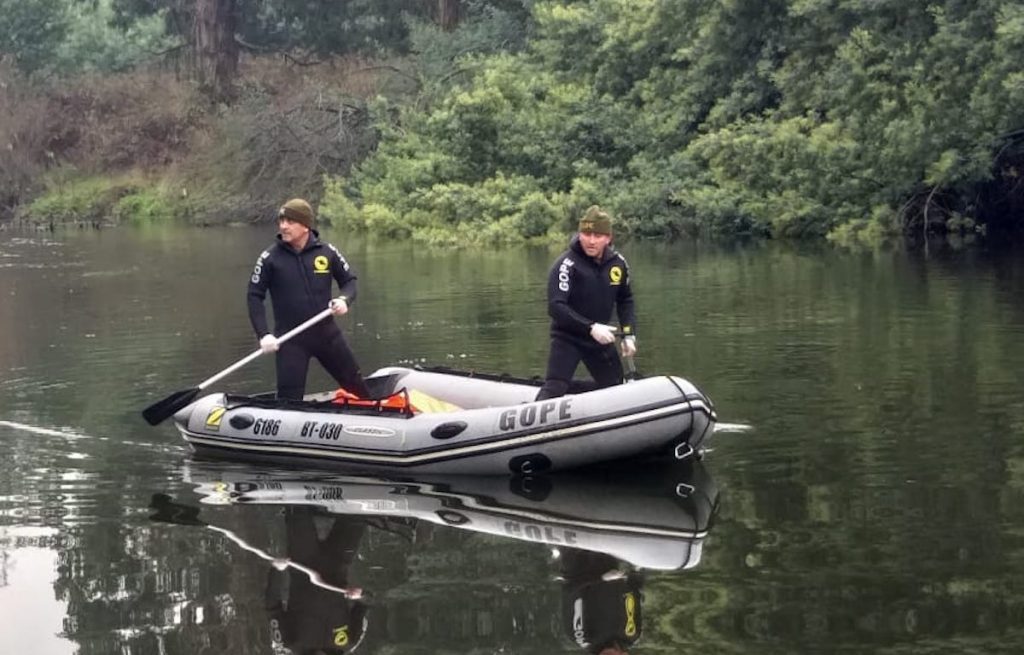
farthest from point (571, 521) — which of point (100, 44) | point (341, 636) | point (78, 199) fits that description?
point (100, 44)

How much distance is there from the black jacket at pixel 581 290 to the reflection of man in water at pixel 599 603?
7.25 feet

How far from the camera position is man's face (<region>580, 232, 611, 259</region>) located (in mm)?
10086

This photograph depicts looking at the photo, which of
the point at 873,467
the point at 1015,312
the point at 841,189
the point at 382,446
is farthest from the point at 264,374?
the point at 841,189

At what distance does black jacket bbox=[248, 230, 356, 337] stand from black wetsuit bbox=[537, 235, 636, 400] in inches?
56.8

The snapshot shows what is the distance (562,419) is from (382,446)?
3.91 feet

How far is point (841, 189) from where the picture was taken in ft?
94.3

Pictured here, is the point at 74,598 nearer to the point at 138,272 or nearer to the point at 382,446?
the point at 382,446

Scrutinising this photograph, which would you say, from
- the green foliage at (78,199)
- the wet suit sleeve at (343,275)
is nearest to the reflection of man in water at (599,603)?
the wet suit sleeve at (343,275)

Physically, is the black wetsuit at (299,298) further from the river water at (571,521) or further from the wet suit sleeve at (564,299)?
the wet suit sleeve at (564,299)

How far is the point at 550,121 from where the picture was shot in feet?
109

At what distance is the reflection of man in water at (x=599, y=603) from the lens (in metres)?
6.79

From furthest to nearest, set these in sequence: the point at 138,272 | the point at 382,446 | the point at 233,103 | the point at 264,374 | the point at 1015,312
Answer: the point at 233,103, the point at 138,272, the point at 1015,312, the point at 264,374, the point at 382,446

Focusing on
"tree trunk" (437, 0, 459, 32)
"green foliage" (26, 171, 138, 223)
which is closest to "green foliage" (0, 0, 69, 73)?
"green foliage" (26, 171, 138, 223)

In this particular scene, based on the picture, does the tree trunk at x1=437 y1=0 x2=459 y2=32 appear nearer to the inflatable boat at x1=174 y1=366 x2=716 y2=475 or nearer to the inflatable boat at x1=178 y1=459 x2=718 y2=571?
the inflatable boat at x1=174 y1=366 x2=716 y2=475
